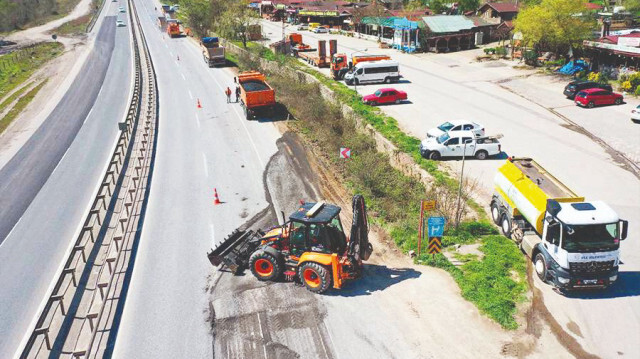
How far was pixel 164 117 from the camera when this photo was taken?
3525 cm

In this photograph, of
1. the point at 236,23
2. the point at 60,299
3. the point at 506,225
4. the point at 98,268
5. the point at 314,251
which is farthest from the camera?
the point at 236,23

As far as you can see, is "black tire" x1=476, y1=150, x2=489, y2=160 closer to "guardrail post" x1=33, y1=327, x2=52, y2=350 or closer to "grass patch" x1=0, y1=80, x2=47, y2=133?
"guardrail post" x1=33, y1=327, x2=52, y2=350

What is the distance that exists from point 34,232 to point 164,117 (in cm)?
1777

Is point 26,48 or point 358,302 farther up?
point 26,48

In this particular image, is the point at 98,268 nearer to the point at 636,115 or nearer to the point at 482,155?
the point at 482,155

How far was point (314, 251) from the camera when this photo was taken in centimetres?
1416

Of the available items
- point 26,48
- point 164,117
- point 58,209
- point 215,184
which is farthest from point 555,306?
point 26,48

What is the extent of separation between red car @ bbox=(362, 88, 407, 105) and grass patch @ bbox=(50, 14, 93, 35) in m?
82.9

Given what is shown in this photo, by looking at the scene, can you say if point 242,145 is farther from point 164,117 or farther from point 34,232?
point 34,232

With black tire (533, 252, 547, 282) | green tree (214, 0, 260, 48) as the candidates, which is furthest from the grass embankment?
green tree (214, 0, 260, 48)

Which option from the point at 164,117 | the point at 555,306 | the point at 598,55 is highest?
the point at 598,55

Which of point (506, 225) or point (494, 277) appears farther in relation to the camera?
point (506, 225)

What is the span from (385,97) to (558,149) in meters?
14.3

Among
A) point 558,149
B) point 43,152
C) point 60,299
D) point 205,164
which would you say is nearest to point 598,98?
point 558,149
